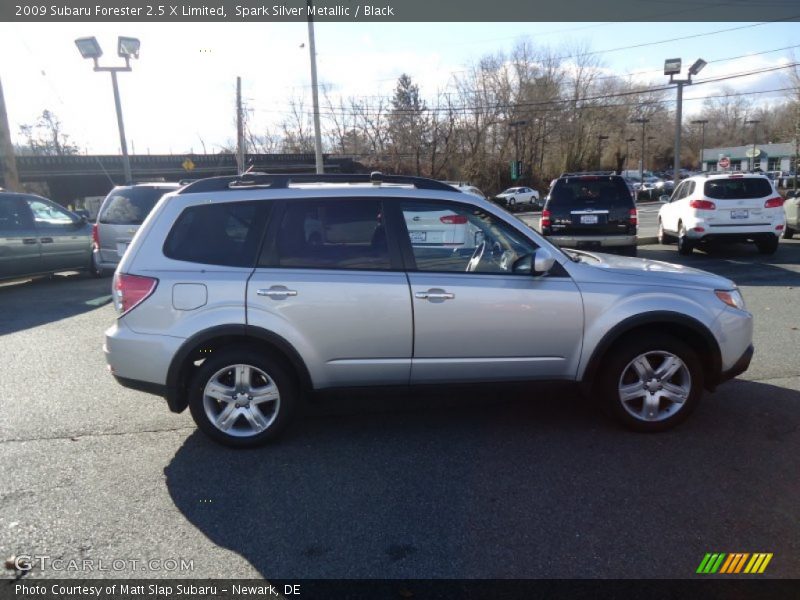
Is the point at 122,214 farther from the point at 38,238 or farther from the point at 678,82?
the point at 678,82

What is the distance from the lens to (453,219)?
426cm

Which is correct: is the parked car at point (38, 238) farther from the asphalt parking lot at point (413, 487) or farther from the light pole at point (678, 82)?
the light pole at point (678, 82)

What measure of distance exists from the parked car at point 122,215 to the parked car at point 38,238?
1085 mm

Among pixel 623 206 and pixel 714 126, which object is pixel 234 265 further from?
pixel 714 126

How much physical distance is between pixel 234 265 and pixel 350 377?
3.60 feet

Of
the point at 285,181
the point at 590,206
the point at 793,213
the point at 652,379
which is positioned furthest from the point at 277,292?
the point at 793,213

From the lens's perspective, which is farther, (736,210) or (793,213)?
(793,213)

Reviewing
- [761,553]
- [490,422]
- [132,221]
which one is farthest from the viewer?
[132,221]

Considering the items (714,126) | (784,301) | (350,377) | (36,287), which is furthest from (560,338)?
(714,126)

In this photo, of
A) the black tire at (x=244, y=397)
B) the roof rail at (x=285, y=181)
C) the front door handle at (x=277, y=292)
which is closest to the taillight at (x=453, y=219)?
the roof rail at (x=285, y=181)

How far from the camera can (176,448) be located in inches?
162

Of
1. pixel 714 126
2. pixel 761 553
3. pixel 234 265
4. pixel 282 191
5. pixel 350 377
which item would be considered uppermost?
pixel 714 126

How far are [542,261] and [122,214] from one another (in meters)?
9.09

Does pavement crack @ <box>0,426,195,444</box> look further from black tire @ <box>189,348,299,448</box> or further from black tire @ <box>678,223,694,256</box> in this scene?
black tire @ <box>678,223,694,256</box>
